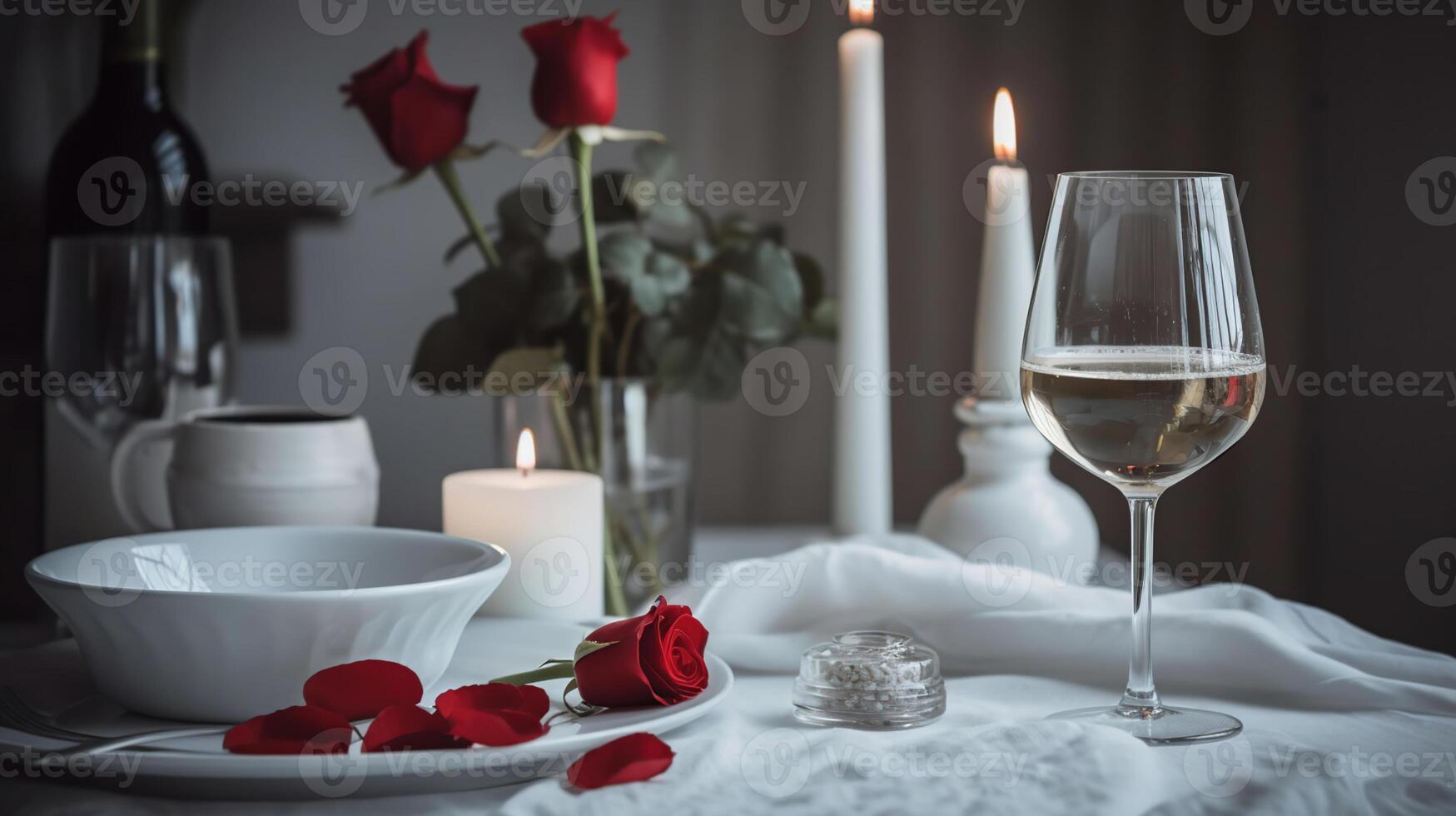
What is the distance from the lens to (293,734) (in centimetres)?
45

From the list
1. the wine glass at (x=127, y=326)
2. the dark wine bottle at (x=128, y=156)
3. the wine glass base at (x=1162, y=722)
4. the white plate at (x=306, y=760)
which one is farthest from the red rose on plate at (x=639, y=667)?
the dark wine bottle at (x=128, y=156)

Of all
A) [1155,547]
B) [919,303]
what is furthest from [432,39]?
[1155,547]

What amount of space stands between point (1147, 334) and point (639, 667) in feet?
0.81

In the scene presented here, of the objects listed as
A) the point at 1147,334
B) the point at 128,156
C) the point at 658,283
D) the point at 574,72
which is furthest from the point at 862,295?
the point at 128,156

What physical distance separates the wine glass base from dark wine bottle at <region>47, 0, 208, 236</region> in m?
0.73

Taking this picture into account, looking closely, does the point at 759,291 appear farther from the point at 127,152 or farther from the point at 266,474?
the point at 127,152

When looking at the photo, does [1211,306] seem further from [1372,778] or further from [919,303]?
[919,303]

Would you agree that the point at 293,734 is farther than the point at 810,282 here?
No

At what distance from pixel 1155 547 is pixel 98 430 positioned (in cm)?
93

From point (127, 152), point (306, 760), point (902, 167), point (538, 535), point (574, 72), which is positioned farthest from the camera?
point (902, 167)

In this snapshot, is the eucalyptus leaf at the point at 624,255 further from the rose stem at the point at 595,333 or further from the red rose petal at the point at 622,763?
the red rose petal at the point at 622,763

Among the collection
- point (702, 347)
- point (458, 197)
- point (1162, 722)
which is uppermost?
point (458, 197)

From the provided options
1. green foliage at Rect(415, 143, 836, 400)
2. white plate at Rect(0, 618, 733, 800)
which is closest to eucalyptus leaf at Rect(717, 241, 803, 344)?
green foliage at Rect(415, 143, 836, 400)

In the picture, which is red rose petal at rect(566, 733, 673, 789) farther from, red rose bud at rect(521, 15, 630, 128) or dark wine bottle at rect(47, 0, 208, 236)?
dark wine bottle at rect(47, 0, 208, 236)
